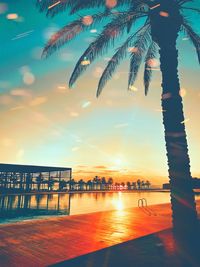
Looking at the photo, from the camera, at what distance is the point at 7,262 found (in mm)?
4859

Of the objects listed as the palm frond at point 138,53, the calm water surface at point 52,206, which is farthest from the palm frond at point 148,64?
the calm water surface at point 52,206

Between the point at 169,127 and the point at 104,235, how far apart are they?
13.6ft

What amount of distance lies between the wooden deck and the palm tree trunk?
1.90 m

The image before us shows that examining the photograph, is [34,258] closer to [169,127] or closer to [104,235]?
[104,235]

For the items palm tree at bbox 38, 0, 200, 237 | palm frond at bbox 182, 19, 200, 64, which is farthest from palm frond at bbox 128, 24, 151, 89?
palm frond at bbox 182, 19, 200, 64

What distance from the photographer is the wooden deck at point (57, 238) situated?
5.21m

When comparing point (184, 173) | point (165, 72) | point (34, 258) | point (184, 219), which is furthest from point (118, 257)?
point (165, 72)

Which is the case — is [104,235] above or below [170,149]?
below

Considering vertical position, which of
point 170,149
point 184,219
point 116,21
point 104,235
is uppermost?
point 116,21

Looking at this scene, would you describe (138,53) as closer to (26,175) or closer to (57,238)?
(57,238)

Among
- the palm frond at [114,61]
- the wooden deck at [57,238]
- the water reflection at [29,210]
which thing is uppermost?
the palm frond at [114,61]

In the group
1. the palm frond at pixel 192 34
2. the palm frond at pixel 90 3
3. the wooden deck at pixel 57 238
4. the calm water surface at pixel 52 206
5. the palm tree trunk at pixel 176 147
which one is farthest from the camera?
the calm water surface at pixel 52 206

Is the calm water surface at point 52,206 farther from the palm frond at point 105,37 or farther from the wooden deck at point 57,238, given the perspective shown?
the palm frond at point 105,37

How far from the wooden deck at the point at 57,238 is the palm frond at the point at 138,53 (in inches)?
254
